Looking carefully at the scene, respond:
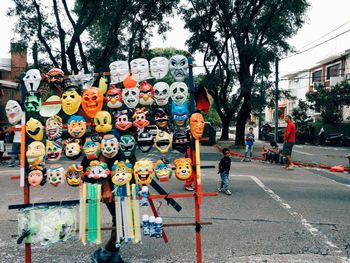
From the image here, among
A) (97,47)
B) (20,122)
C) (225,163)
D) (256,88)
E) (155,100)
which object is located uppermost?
(97,47)

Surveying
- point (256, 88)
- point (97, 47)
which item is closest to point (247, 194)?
point (256, 88)

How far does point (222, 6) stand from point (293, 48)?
17.2 feet

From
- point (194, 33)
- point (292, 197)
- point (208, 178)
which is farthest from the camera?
point (194, 33)

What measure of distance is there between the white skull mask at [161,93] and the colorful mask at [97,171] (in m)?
0.97

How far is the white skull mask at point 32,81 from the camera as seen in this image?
12.3 feet

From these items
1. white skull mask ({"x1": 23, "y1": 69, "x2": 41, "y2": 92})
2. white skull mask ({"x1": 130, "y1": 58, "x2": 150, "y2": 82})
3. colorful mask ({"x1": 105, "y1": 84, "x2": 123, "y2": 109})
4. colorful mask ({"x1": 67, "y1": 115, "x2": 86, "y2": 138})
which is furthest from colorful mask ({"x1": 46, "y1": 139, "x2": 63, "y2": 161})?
white skull mask ({"x1": 130, "y1": 58, "x2": 150, "y2": 82})

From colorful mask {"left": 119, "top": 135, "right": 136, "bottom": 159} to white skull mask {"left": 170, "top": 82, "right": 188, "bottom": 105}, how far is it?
68 cm

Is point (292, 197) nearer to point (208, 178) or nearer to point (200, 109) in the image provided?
point (208, 178)

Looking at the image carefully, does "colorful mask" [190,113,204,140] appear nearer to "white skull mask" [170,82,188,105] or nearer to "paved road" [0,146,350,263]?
"white skull mask" [170,82,188,105]

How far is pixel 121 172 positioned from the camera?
142 inches

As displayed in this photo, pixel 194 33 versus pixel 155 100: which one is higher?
Result: pixel 194 33

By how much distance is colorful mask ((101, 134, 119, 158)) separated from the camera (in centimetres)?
Result: 358

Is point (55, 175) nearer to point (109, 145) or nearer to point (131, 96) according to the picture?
point (109, 145)

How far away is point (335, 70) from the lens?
3709 centimetres
